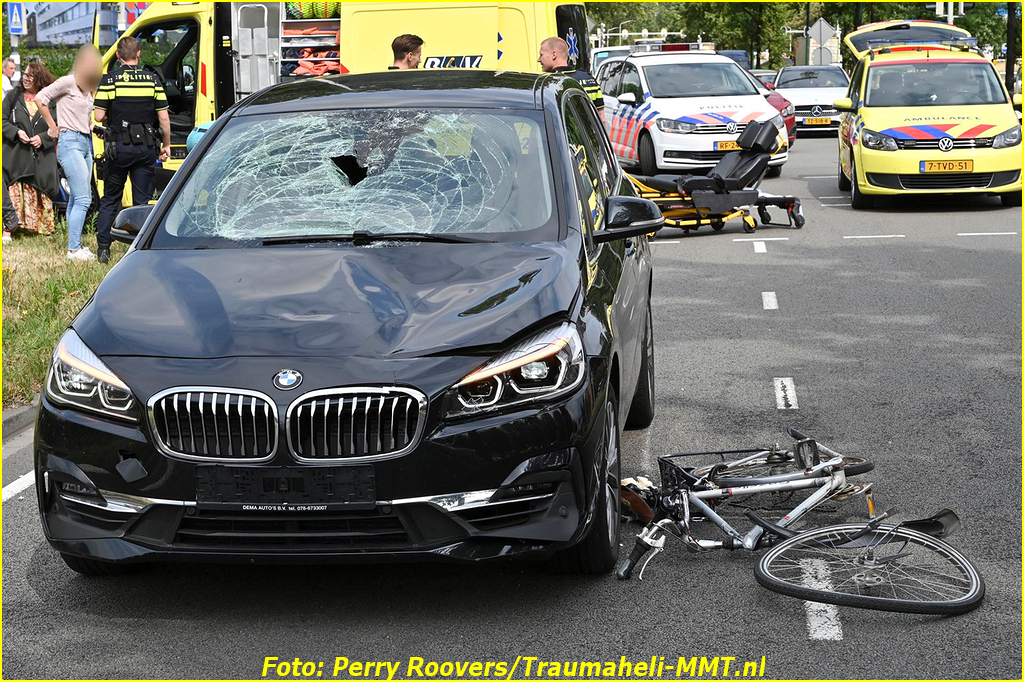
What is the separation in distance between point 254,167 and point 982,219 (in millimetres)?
12034

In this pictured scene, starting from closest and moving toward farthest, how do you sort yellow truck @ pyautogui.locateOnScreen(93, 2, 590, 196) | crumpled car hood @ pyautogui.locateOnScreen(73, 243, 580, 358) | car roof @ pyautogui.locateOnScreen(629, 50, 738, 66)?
crumpled car hood @ pyautogui.locateOnScreen(73, 243, 580, 358)
yellow truck @ pyautogui.locateOnScreen(93, 2, 590, 196)
car roof @ pyautogui.locateOnScreen(629, 50, 738, 66)

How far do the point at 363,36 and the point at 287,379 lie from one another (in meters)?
10.8

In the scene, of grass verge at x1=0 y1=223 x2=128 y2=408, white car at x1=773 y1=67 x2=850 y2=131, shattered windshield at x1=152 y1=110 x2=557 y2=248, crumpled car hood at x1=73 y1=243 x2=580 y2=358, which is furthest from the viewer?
white car at x1=773 y1=67 x2=850 y2=131

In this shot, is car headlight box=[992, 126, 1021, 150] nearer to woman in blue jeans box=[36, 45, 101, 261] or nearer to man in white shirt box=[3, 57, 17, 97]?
woman in blue jeans box=[36, 45, 101, 261]

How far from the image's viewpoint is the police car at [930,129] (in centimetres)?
1611

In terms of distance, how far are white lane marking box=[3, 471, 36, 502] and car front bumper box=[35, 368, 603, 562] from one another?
1864mm

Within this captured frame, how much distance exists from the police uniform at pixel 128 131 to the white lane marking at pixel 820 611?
9.55 m

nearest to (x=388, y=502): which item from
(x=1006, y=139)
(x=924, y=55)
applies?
(x=1006, y=139)

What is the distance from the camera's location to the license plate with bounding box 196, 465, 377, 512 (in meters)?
4.21

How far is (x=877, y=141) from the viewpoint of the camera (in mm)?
16266

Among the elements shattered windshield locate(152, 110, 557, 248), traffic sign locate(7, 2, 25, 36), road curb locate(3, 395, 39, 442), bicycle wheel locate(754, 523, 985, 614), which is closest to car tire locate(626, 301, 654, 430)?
shattered windshield locate(152, 110, 557, 248)

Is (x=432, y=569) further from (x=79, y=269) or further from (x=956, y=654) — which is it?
(x=79, y=269)

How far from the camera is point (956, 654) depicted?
416 cm

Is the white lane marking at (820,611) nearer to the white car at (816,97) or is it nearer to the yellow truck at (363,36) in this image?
the yellow truck at (363,36)
